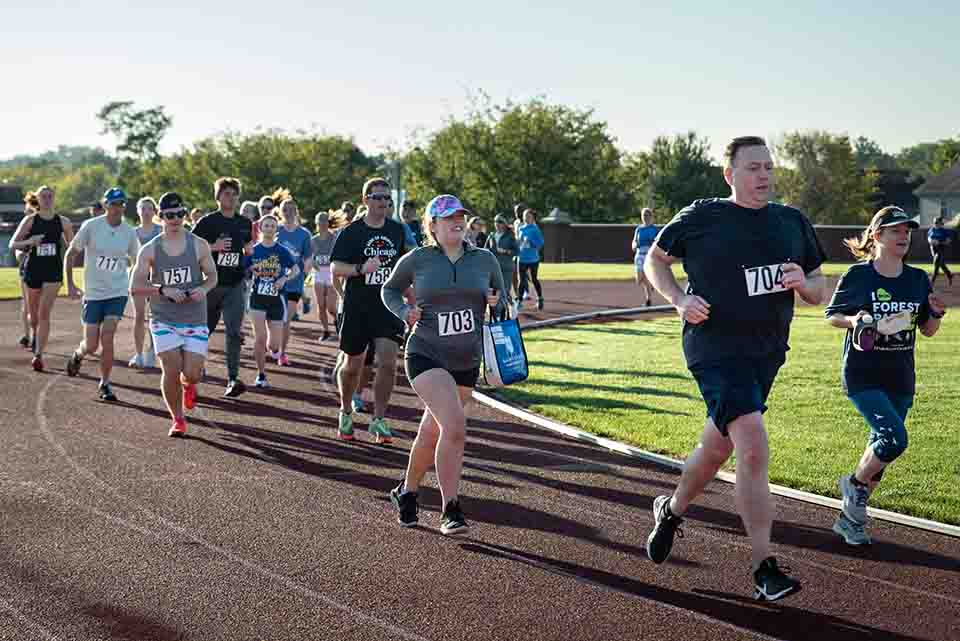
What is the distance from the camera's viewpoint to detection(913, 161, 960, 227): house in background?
92.4 m

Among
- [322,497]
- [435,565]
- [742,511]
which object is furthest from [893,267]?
[322,497]

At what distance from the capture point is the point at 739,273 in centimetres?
602

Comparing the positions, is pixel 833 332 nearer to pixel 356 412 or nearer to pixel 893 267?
pixel 356 412

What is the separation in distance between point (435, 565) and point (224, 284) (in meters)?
7.26

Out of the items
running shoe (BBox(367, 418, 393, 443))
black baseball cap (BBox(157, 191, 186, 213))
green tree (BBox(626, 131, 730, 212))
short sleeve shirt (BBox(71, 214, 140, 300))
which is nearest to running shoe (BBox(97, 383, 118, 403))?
short sleeve shirt (BBox(71, 214, 140, 300))

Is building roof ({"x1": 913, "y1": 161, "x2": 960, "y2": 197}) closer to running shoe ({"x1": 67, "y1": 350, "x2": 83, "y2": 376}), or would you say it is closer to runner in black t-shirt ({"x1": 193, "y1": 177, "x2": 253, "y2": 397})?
runner in black t-shirt ({"x1": 193, "y1": 177, "x2": 253, "y2": 397})

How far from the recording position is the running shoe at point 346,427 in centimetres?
1066

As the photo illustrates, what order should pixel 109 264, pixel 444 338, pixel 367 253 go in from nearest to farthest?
pixel 444 338
pixel 367 253
pixel 109 264

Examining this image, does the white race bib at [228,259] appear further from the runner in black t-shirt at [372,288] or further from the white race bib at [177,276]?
the runner in black t-shirt at [372,288]

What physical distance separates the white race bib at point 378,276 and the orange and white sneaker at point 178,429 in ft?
6.78

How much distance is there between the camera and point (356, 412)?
12.3m

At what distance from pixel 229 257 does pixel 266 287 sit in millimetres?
1344

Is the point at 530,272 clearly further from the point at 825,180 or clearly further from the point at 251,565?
the point at 825,180

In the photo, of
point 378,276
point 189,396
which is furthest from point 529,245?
point 378,276
